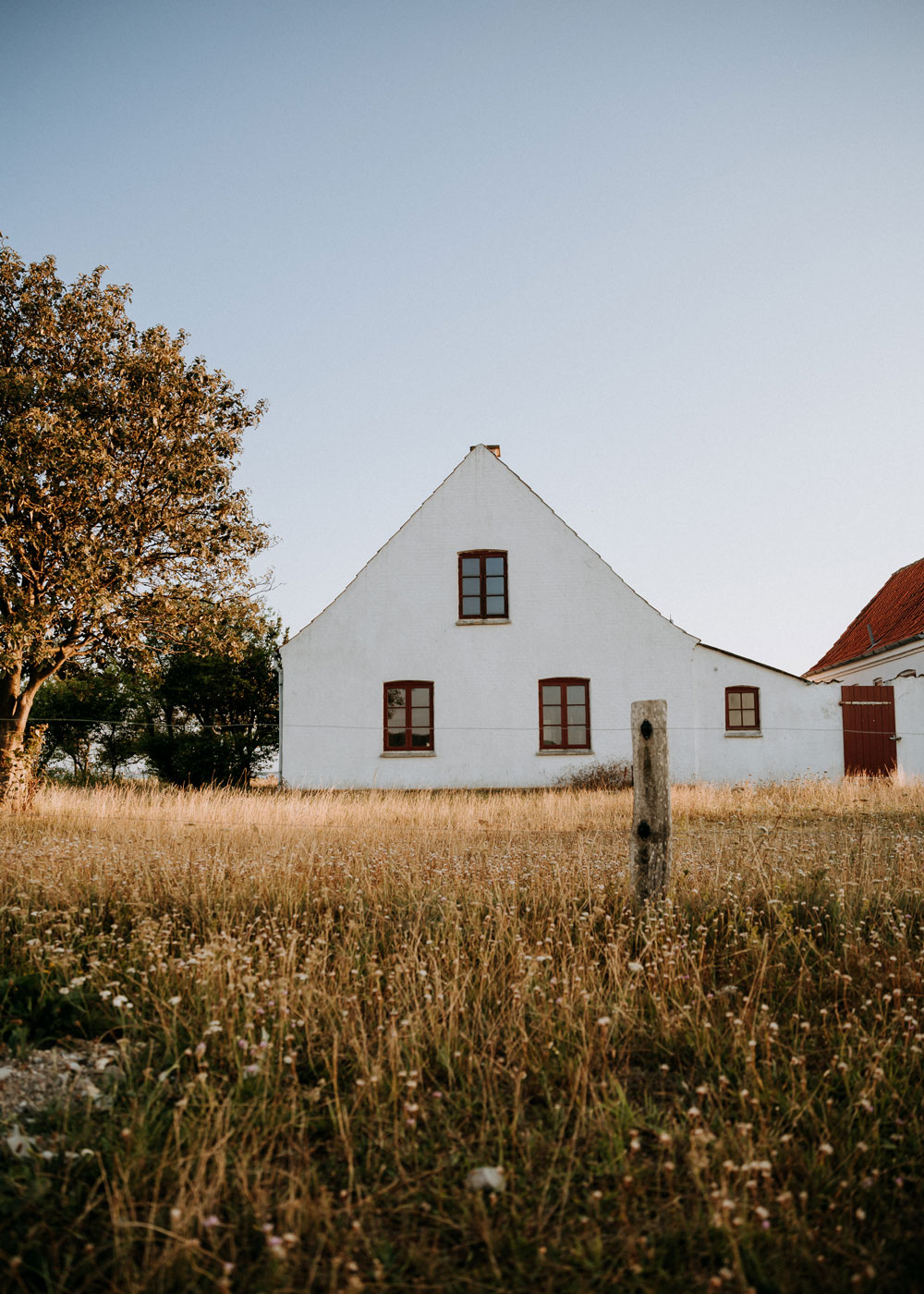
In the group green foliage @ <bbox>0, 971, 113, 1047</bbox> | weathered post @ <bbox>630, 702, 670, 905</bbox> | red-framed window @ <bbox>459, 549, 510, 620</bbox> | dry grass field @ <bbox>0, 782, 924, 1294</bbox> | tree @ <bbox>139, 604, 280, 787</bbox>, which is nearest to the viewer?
dry grass field @ <bbox>0, 782, 924, 1294</bbox>

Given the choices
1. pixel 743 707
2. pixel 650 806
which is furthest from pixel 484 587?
pixel 650 806

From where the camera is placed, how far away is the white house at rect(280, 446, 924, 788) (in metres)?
18.6

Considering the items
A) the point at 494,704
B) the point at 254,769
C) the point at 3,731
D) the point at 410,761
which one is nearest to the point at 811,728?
the point at 494,704

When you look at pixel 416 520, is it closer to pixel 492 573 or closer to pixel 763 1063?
pixel 492 573

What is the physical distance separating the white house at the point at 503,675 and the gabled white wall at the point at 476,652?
0.10 ft

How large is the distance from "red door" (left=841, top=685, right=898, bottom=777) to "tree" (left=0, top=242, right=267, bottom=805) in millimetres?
14765

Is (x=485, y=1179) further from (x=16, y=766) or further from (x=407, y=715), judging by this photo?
(x=407, y=715)

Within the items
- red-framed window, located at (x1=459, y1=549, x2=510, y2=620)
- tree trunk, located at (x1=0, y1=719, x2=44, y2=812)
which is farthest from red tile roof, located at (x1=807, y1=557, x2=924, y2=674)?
tree trunk, located at (x1=0, y1=719, x2=44, y2=812)

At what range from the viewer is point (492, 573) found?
1933 cm

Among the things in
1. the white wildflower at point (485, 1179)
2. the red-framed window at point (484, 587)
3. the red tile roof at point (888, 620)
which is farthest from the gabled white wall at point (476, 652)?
the white wildflower at point (485, 1179)

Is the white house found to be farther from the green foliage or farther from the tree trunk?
the green foliage

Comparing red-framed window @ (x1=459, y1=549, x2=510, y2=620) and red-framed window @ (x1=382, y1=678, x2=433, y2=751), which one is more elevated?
red-framed window @ (x1=459, y1=549, x2=510, y2=620)

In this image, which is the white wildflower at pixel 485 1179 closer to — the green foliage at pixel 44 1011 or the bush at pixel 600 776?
the green foliage at pixel 44 1011

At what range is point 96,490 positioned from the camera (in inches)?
556
